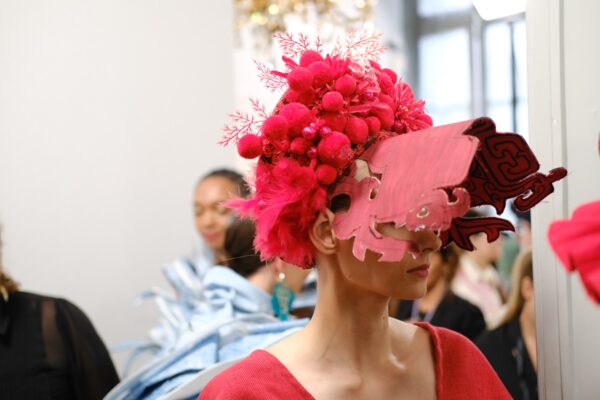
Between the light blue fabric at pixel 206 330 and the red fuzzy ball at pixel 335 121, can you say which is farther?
the light blue fabric at pixel 206 330

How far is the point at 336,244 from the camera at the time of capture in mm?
1506

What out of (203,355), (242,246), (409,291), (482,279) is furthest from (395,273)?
(482,279)

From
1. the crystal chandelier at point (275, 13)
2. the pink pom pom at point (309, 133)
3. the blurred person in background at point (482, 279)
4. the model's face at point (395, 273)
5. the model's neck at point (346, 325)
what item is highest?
the crystal chandelier at point (275, 13)

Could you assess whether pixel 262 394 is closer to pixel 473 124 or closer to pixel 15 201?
pixel 473 124

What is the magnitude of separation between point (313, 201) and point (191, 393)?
0.83m

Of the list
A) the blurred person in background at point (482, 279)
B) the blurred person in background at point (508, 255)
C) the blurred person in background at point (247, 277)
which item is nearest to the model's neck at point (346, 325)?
the blurred person in background at point (247, 277)

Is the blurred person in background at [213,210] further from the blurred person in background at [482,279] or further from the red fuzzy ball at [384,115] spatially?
the blurred person in background at [482,279]

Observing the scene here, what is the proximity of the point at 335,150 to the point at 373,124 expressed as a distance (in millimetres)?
91

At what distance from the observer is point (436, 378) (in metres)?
1.62

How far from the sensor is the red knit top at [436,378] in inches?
57.2

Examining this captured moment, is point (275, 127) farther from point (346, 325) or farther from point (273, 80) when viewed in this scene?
point (346, 325)

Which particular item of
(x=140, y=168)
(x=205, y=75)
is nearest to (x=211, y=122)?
(x=205, y=75)

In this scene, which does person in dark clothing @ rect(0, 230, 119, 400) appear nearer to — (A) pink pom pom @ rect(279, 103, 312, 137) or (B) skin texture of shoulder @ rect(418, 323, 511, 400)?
(B) skin texture of shoulder @ rect(418, 323, 511, 400)

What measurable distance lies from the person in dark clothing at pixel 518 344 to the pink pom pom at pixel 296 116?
5.14ft
